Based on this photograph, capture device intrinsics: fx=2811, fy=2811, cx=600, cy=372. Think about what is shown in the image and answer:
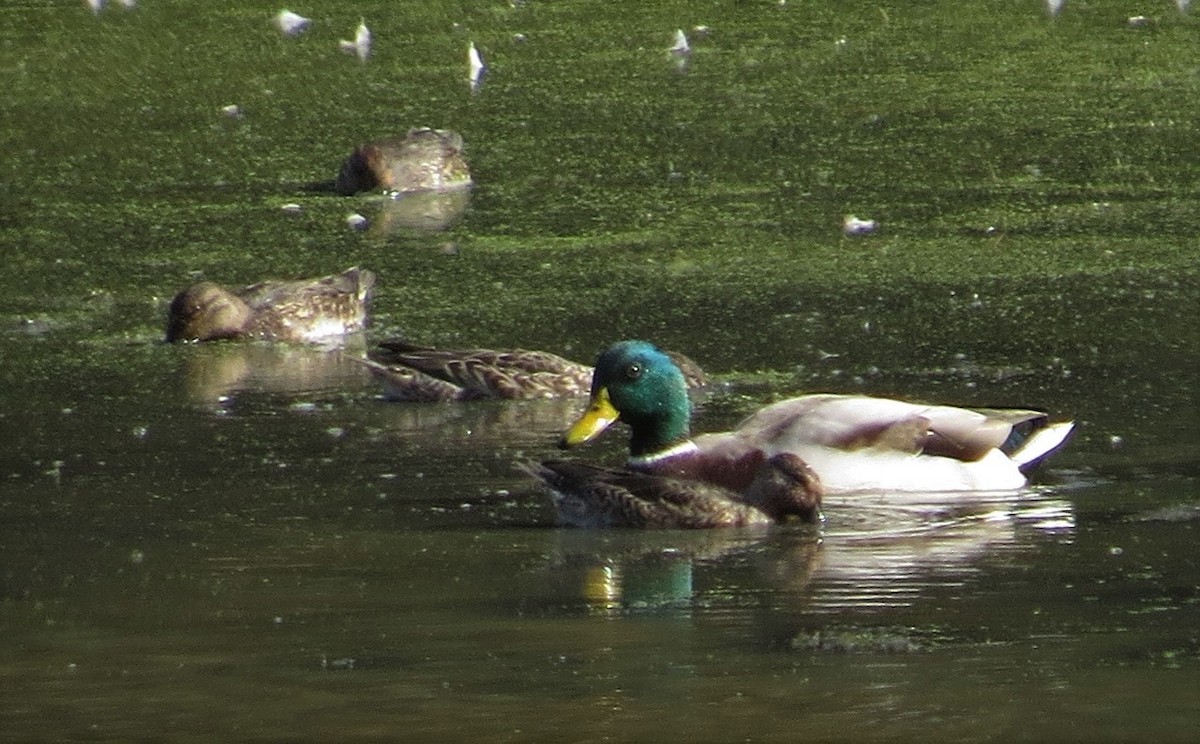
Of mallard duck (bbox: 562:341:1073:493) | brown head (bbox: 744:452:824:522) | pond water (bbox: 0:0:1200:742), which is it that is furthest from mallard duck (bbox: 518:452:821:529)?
mallard duck (bbox: 562:341:1073:493)

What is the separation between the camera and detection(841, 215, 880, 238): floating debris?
41.8 feet

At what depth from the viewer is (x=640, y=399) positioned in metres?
8.80

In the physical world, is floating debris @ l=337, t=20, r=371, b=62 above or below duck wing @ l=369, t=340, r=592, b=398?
above

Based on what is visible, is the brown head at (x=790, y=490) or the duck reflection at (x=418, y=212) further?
the duck reflection at (x=418, y=212)

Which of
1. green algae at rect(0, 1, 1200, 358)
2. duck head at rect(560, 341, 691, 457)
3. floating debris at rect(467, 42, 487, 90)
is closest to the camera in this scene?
duck head at rect(560, 341, 691, 457)

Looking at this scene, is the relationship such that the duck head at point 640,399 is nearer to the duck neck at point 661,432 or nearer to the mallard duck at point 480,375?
the duck neck at point 661,432

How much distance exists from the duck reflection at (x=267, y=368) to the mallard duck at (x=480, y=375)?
0.43 m

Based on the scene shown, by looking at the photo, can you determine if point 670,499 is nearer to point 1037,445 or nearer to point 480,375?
point 1037,445

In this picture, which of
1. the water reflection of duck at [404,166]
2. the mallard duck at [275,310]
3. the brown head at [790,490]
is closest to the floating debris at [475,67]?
the water reflection of duck at [404,166]

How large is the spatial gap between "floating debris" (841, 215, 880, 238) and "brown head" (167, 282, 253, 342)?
296 centimetres

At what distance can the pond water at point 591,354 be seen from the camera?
601 cm

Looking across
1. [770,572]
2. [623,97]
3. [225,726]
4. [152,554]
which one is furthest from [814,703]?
[623,97]

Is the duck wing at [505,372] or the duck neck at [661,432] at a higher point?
the duck wing at [505,372]

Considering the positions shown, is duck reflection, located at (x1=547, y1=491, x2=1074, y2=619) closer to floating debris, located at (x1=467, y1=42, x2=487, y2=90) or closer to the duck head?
the duck head
